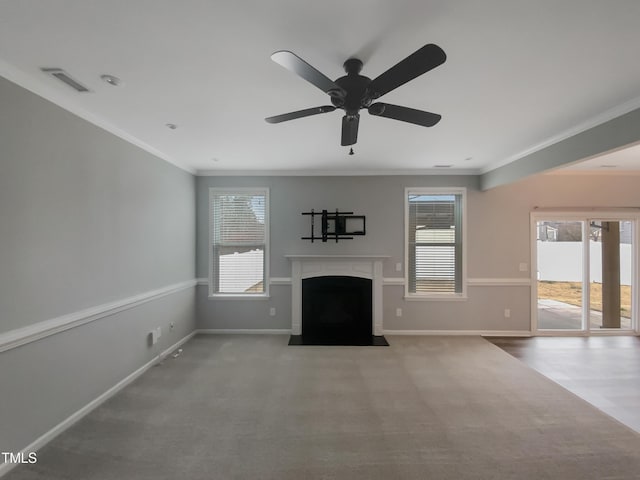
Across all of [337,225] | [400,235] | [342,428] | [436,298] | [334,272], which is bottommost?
[342,428]

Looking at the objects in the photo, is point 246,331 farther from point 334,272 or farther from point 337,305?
point 334,272

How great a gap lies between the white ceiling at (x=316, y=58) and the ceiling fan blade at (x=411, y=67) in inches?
9.1

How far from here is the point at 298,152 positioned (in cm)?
378

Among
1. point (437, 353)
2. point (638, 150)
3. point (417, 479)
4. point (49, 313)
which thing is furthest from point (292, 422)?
point (638, 150)

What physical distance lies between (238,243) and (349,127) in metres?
3.26

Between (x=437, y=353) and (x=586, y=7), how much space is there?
3.71 m

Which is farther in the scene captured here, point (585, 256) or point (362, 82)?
point (585, 256)

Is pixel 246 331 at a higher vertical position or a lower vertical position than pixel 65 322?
lower

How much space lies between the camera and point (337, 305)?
188 inches

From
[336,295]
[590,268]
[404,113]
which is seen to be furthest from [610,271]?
[404,113]

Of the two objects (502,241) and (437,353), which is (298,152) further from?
(502,241)

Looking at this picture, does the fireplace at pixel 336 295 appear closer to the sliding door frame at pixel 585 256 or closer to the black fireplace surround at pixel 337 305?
the black fireplace surround at pixel 337 305

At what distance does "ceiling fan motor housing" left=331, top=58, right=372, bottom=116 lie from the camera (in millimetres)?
1726

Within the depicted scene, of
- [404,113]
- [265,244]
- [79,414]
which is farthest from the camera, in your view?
[265,244]
